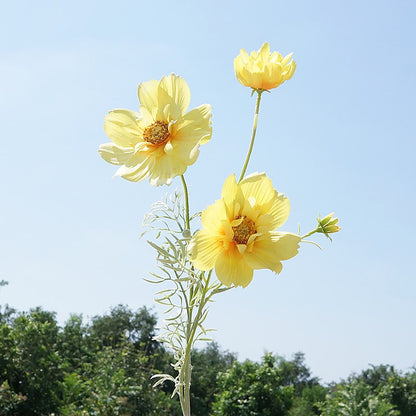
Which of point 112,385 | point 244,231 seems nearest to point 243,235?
point 244,231

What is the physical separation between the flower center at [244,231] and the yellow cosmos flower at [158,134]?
194mm

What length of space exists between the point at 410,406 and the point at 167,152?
8241 mm

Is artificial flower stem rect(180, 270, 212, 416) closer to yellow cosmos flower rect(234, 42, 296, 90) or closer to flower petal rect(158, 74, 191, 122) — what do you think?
flower petal rect(158, 74, 191, 122)

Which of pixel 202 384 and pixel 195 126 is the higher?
pixel 202 384

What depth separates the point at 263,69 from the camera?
152 cm

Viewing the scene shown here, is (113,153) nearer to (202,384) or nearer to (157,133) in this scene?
(157,133)

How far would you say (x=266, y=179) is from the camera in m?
1.29

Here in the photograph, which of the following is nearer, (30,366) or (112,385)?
(112,385)

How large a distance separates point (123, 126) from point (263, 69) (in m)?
0.40

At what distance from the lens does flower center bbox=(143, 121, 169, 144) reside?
1.44 metres

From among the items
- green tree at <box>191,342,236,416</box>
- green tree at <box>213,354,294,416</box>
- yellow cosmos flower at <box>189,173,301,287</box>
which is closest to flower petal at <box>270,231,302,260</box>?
yellow cosmos flower at <box>189,173,301,287</box>

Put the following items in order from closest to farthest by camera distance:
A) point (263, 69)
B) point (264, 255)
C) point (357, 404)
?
point (264, 255)
point (263, 69)
point (357, 404)

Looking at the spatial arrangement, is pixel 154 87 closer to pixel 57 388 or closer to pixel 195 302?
pixel 195 302

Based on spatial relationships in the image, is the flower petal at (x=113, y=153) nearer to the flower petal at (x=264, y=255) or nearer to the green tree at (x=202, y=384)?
the flower petal at (x=264, y=255)
